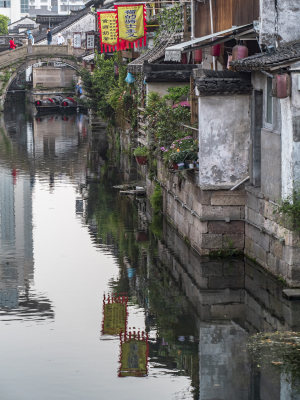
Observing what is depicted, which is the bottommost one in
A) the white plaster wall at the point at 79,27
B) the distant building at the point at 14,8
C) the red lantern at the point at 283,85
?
the red lantern at the point at 283,85

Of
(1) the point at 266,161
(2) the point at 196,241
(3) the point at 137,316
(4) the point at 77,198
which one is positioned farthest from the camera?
(4) the point at 77,198

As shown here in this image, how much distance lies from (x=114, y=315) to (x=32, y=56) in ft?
197

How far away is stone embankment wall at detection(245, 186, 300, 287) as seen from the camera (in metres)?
18.3

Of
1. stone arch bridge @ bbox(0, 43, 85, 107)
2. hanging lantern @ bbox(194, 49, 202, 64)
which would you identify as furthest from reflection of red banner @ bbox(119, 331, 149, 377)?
stone arch bridge @ bbox(0, 43, 85, 107)

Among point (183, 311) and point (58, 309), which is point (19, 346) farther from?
point (183, 311)

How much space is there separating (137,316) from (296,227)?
358 cm

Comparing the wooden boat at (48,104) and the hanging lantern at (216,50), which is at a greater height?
the hanging lantern at (216,50)

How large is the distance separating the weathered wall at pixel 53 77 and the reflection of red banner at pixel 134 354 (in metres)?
66.8

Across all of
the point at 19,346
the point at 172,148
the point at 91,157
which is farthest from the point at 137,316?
the point at 91,157

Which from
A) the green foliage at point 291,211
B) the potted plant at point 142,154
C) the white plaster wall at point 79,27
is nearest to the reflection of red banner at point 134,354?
the green foliage at point 291,211

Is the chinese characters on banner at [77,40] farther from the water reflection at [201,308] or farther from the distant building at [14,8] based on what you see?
the distant building at [14,8]

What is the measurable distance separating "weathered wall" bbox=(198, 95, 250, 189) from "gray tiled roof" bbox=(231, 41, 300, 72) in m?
0.98

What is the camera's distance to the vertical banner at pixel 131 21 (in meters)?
36.1

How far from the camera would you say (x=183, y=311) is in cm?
1830
